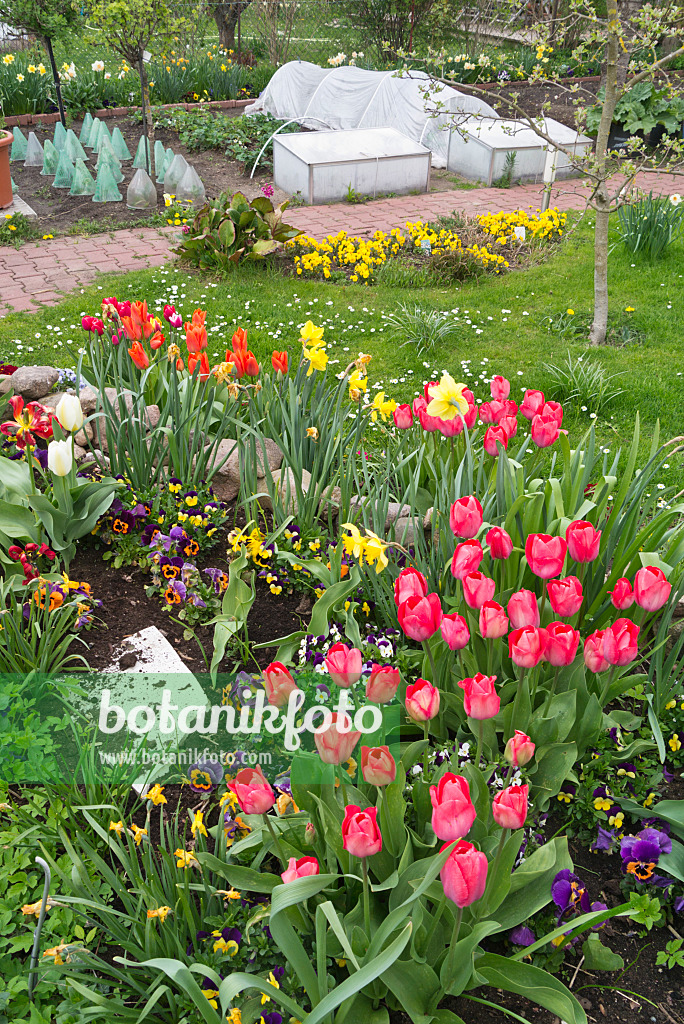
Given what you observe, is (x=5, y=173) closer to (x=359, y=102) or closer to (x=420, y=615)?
(x=359, y=102)

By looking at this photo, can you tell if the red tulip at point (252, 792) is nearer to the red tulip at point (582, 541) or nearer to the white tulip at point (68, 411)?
the red tulip at point (582, 541)

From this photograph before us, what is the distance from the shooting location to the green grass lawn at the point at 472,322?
4574 mm

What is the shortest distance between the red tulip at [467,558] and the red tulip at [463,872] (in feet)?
2.13

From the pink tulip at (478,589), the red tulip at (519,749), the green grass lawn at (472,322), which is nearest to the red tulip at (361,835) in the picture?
the red tulip at (519,749)

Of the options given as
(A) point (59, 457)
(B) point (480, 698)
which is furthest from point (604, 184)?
(B) point (480, 698)

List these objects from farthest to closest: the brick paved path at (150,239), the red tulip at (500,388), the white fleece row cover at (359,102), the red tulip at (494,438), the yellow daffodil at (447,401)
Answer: the white fleece row cover at (359,102)
the brick paved path at (150,239)
the red tulip at (500,388)
the red tulip at (494,438)
the yellow daffodil at (447,401)

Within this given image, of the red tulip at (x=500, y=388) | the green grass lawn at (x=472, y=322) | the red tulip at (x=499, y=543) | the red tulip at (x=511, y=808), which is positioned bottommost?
the green grass lawn at (x=472, y=322)

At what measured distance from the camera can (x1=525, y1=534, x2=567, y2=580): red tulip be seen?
1705 mm

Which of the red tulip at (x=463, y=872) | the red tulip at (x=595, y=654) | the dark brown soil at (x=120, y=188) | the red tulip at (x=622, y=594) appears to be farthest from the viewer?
the dark brown soil at (x=120, y=188)

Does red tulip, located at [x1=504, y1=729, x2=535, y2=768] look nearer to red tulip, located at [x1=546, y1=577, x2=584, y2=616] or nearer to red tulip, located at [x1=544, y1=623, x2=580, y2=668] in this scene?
red tulip, located at [x1=544, y1=623, x2=580, y2=668]

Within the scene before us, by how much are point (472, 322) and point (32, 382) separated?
297 centimetres

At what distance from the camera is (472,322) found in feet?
17.9

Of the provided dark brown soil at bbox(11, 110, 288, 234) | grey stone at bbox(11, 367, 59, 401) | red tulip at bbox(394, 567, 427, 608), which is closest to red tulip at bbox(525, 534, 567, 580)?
red tulip at bbox(394, 567, 427, 608)

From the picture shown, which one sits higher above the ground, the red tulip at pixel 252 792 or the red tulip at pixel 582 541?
the red tulip at pixel 582 541
